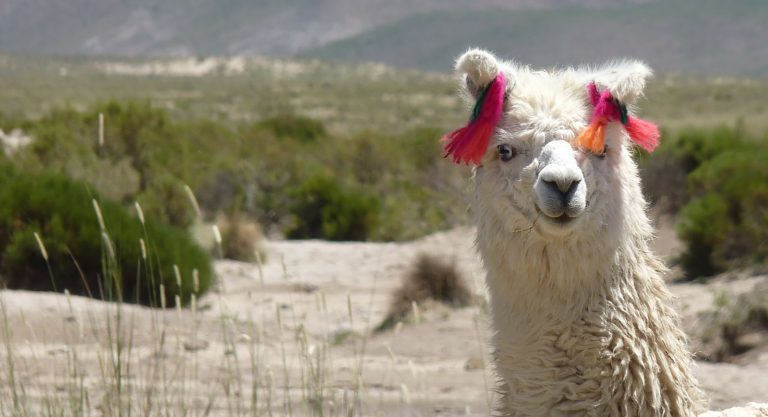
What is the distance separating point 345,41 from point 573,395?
565ft

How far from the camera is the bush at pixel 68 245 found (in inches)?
493

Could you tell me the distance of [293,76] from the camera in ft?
405

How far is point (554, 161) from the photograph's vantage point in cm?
369

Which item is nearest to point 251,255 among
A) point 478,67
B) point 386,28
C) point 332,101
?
point 478,67

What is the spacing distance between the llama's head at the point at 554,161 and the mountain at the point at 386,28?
454ft

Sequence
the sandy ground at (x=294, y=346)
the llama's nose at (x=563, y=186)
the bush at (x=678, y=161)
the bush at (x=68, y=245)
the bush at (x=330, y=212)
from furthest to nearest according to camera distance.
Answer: the bush at (x=330, y=212), the bush at (x=678, y=161), the bush at (x=68, y=245), the sandy ground at (x=294, y=346), the llama's nose at (x=563, y=186)

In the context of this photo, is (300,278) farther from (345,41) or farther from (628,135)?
(345,41)

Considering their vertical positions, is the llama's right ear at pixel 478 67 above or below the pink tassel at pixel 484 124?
above

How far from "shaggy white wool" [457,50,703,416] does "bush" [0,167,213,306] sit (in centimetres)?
862

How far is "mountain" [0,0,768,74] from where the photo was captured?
145 metres

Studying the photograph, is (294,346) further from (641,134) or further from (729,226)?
(641,134)

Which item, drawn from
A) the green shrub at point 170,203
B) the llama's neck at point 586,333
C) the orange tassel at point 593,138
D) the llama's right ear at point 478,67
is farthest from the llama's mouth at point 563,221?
the green shrub at point 170,203

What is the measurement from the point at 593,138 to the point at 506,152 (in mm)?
309

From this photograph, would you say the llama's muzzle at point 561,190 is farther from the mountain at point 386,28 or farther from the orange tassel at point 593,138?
the mountain at point 386,28
